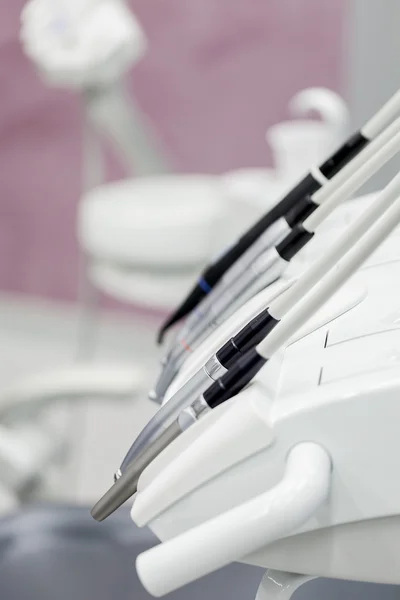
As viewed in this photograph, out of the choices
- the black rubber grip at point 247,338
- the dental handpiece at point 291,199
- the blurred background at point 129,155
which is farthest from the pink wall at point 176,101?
the black rubber grip at point 247,338

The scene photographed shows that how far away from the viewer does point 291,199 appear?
44 cm

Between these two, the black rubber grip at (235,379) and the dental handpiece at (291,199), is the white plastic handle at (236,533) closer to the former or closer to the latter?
the black rubber grip at (235,379)

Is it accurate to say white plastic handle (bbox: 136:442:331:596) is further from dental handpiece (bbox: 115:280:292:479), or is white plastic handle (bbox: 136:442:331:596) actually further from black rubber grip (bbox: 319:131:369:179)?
black rubber grip (bbox: 319:131:369:179)

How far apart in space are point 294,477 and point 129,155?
1088 mm

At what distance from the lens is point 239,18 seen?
194 cm

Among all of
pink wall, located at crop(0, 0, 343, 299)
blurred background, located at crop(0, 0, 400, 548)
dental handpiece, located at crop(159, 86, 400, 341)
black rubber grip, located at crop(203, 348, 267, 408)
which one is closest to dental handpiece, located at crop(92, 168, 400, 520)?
black rubber grip, located at crop(203, 348, 267, 408)

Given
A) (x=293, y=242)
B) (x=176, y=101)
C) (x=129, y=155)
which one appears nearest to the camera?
(x=293, y=242)

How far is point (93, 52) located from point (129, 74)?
95 centimetres

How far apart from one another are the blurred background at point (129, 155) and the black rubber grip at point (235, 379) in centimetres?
31

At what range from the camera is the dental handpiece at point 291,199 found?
396mm

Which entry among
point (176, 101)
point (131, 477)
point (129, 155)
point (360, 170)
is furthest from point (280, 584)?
point (176, 101)

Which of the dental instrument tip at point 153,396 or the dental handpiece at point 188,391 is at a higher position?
the dental instrument tip at point 153,396

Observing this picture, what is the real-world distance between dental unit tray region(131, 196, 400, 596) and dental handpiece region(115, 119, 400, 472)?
17 millimetres

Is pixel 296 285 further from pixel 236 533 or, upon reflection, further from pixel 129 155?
pixel 129 155
